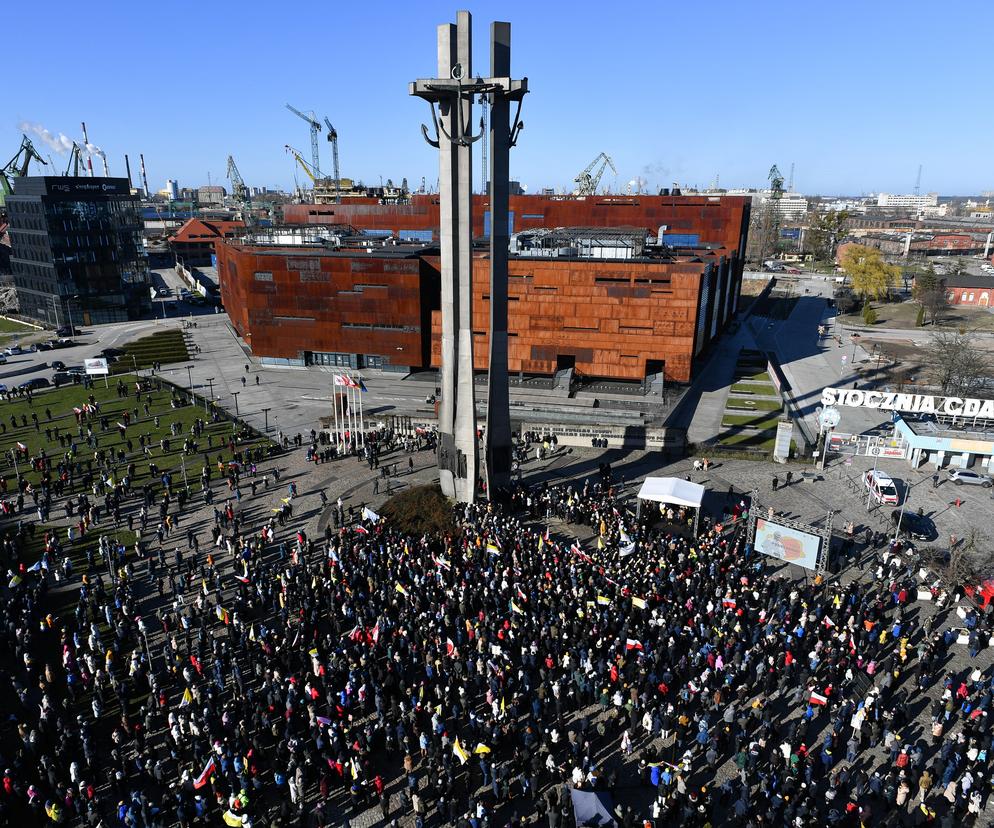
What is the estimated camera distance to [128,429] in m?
50.2

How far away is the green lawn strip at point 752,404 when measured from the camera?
56.2 meters

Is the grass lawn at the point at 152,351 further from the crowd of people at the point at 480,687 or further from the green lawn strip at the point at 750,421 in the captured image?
the green lawn strip at the point at 750,421

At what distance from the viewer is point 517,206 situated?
337ft

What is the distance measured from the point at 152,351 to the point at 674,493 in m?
66.8

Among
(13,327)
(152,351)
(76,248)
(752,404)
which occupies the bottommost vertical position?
(13,327)

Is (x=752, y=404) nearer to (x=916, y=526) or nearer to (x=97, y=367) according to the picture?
(x=916, y=526)

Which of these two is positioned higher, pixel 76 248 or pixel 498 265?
pixel 498 265

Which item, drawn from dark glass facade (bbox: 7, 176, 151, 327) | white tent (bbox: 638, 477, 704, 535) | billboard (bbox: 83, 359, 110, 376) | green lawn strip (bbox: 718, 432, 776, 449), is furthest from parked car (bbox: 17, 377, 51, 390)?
green lawn strip (bbox: 718, 432, 776, 449)

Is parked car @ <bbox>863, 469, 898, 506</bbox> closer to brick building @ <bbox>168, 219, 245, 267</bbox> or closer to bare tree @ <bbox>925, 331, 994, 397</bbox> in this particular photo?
bare tree @ <bbox>925, 331, 994, 397</bbox>

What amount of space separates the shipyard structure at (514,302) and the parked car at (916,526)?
26643mm

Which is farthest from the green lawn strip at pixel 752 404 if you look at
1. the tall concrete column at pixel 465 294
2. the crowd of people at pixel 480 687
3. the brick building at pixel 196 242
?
the brick building at pixel 196 242

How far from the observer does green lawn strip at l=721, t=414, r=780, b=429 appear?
2034 inches

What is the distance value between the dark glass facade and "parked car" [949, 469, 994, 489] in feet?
334

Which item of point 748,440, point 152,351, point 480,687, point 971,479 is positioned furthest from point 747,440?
point 152,351
